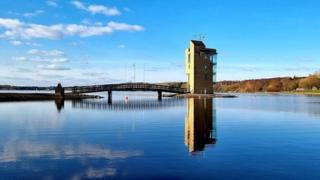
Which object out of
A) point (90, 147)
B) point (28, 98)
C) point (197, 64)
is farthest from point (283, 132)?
point (197, 64)

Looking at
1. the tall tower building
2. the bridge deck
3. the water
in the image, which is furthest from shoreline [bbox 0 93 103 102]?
the water

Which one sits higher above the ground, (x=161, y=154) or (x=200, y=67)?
(x=200, y=67)

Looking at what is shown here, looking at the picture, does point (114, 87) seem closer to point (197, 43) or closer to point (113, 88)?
point (113, 88)

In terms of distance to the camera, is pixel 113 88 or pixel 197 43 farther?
pixel 197 43

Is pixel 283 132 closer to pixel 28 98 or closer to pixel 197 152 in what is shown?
pixel 197 152

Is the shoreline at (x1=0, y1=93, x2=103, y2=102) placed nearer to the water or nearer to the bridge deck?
the bridge deck

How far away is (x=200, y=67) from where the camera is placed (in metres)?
130

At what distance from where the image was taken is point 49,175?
14.7 metres

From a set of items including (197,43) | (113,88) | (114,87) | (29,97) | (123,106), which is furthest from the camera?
(197,43)

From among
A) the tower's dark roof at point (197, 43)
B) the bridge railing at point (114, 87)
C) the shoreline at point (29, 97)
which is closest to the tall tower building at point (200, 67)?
the tower's dark roof at point (197, 43)

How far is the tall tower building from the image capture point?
5054 inches

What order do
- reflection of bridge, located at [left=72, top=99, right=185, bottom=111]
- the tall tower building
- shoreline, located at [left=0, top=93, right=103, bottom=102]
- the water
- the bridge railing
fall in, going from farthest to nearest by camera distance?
the tall tower building < the bridge railing < shoreline, located at [left=0, top=93, right=103, bottom=102] < reflection of bridge, located at [left=72, top=99, right=185, bottom=111] < the water

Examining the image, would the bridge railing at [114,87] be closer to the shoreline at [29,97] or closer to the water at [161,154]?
the shoreline at [29,97]

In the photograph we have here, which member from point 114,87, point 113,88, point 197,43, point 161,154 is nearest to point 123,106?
point 113,88
